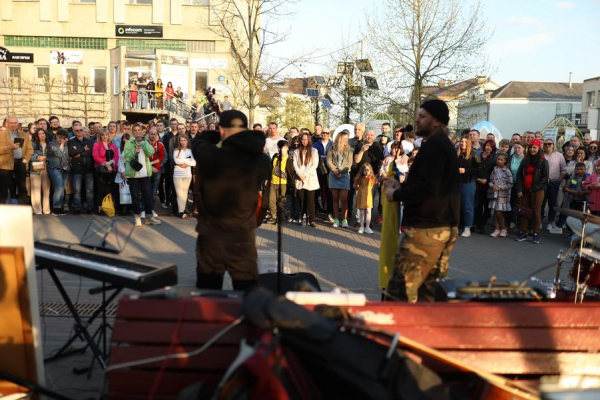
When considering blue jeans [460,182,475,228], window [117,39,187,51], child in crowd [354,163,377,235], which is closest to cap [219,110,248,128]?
child in crowd [354,163,377,235]

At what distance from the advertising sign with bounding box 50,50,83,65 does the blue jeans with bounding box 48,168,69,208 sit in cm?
2920

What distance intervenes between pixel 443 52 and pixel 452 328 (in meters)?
22.1

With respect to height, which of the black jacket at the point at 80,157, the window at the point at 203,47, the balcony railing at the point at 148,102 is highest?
the window at the point at 203,47

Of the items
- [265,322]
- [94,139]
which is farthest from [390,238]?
[94,139]

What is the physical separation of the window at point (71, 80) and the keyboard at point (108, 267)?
3287cm

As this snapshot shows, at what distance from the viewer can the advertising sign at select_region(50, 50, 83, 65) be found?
39938 millimetres

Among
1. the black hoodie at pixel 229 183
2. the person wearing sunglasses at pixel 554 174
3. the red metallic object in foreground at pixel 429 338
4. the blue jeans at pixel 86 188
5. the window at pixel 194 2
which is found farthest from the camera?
the window at pixel 194 2

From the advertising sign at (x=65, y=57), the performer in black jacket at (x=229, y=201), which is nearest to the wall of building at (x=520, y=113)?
the advertising sign at (x=65, y=57)

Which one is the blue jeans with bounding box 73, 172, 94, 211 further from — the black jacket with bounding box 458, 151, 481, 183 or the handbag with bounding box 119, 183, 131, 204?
the black jacket with bounding box 458, 151, 481, 183

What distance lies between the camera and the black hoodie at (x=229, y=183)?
14.8 feet

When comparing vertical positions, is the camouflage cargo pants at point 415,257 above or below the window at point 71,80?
below

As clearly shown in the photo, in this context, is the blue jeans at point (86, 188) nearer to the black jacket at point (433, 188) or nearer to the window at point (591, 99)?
the black jacket at point (433, 188)

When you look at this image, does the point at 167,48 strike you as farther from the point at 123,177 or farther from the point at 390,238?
the point at 390,238

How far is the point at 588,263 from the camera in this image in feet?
16.9
